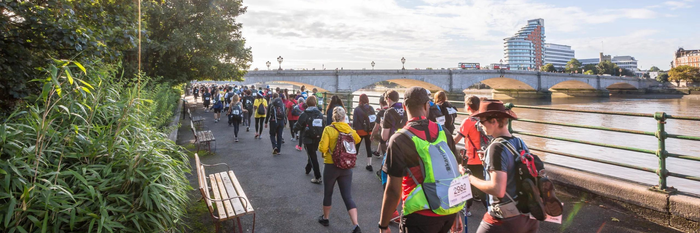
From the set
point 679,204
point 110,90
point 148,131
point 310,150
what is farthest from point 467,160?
point 110,90

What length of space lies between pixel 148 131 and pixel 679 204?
5.89 meters

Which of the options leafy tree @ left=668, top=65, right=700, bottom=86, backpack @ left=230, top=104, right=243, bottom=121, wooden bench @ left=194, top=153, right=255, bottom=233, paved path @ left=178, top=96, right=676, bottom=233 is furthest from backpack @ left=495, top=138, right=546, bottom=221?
leafy tree @ left=668, top=65, right=700, bottom=86

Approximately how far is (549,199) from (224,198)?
355 cm

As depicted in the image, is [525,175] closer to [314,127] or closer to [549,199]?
[549,199]

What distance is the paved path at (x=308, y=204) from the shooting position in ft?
14.6

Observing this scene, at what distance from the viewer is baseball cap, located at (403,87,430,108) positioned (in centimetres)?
270

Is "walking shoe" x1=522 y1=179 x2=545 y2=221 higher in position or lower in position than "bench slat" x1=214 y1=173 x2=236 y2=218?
higher

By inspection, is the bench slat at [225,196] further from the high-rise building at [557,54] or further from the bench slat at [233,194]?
the high-rise building at [557,54]

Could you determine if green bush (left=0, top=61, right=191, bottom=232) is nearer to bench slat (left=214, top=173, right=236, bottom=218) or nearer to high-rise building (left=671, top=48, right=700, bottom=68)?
bench slat (left=214, top=173, right=236, bottom=218)

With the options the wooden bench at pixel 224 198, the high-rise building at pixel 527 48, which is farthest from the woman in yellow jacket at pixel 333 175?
the high-rise building at pixel 527 48

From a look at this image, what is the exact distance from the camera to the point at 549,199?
7.86 ft

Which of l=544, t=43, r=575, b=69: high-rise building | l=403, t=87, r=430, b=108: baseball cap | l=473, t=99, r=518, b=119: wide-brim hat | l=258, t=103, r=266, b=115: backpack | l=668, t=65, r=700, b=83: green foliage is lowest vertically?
l=258, t=103, r=266, b=115: backpack

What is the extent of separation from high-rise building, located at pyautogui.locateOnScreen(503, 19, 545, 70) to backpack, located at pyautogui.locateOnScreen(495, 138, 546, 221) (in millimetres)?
171547

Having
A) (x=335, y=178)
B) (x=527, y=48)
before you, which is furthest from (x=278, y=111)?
(x=527, y=48)
